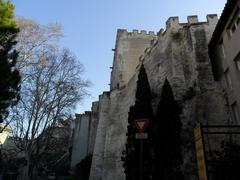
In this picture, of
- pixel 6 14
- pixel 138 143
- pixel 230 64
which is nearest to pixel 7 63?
pixel 6 14

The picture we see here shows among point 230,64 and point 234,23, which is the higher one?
point 234,23

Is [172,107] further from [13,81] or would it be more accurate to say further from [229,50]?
[13,81]

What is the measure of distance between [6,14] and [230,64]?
40.6 ft

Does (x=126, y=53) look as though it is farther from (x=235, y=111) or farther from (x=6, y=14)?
(x=235, y=111)

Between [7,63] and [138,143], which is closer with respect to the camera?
[7,63]

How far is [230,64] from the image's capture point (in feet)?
40.4

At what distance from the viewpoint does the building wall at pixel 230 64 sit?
11630 millimetres

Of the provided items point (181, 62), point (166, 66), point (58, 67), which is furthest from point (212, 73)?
point (58, 67)

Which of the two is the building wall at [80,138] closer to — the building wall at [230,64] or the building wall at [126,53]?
the building wall at [126,53]

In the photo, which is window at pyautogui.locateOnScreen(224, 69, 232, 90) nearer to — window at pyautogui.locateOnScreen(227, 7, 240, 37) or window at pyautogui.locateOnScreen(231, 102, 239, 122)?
window at pyautogui.locateOnScreen(231, 102, 239, 122)

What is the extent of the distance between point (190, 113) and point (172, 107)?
1.71m

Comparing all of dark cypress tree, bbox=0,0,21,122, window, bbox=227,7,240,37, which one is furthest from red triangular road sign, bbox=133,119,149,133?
dark cypress tree, bbox=0,0,21,122

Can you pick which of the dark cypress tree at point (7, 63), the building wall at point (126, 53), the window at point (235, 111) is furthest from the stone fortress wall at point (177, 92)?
the dark cypress tree at point (7, 63)

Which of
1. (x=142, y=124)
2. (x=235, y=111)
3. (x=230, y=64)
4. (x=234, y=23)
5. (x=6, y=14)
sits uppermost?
(x=6, y=14)
